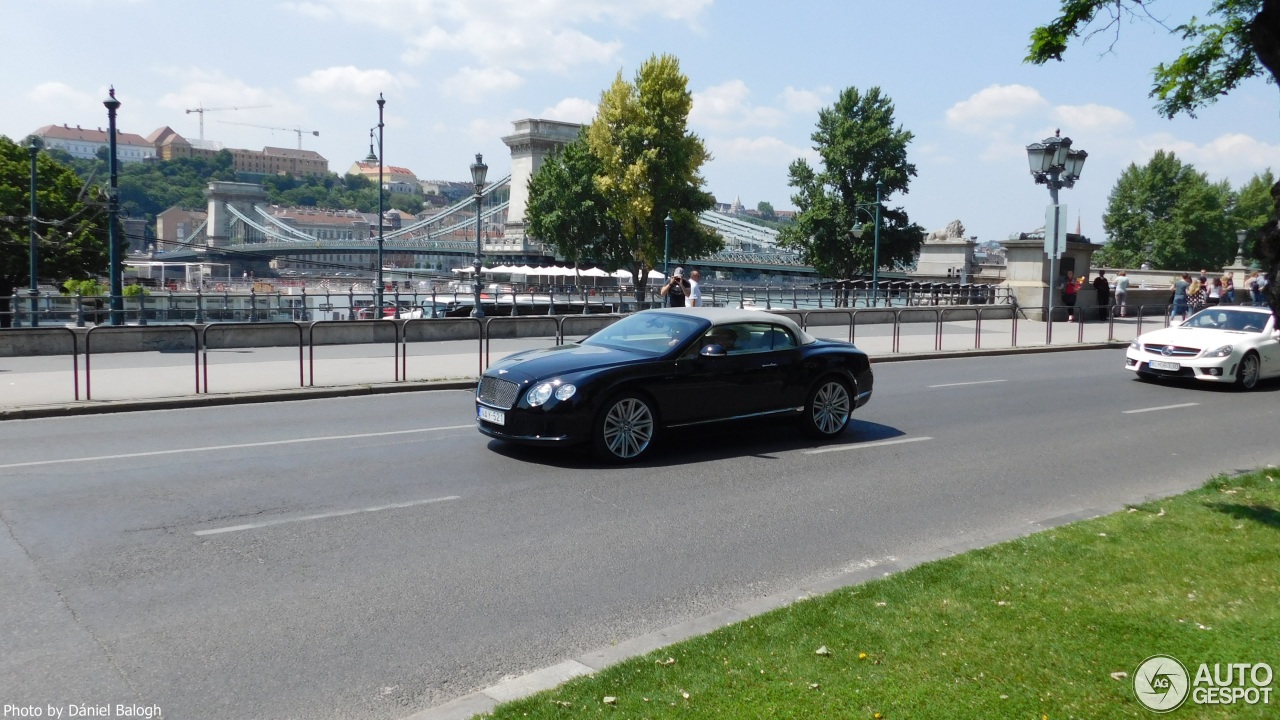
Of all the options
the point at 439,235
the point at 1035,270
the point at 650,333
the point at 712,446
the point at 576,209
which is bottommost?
the point at 712,446

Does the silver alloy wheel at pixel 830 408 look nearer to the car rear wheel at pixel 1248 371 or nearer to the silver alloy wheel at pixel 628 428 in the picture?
the silver alloy wheel at pixel 628 428

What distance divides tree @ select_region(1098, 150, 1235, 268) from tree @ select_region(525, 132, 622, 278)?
55.3m

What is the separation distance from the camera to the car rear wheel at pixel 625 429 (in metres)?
9.84

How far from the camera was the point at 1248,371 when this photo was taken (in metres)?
16.9

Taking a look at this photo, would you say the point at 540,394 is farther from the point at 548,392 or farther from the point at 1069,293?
the point at 1069,293

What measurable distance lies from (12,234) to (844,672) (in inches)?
2230

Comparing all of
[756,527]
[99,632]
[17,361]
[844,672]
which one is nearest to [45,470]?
[99,632]

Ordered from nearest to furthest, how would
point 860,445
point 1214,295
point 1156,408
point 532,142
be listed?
point 860,445 < point 1156,408 < point 1214,295 < point 532,142

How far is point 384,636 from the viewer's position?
5.44m

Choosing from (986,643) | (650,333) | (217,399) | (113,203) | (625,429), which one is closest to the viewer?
(986,643)

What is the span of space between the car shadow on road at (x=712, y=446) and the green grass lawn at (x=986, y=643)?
405 cm

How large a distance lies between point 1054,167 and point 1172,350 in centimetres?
910

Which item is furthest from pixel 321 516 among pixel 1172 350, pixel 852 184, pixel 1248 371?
pixel 852 184

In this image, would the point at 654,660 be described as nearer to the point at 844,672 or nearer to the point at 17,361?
the point at 844,672
